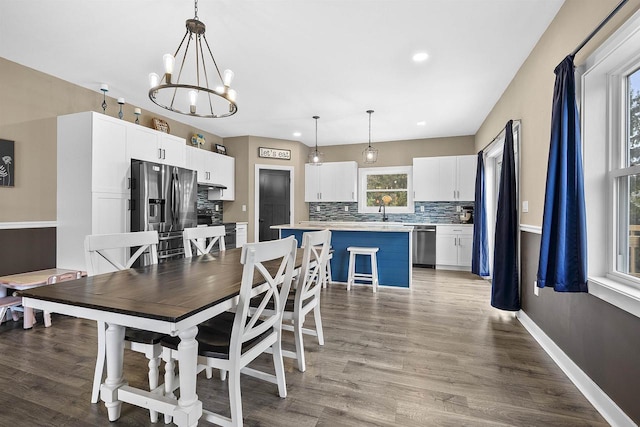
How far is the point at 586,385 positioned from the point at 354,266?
9.21 ft

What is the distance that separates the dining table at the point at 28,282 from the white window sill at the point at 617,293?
438 centimetres

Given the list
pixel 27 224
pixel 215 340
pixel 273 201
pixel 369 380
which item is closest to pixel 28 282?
pixel 27 224

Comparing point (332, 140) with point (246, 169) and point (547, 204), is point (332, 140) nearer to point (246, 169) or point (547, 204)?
point (246, 169)

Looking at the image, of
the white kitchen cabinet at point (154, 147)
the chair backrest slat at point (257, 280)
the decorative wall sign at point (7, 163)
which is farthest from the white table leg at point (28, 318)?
the chair backrest slat at point (257, 280)

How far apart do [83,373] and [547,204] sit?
336cm

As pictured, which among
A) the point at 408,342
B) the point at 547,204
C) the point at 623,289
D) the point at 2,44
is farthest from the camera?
the point at 2,44

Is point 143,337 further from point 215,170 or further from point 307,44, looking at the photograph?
point 215,170

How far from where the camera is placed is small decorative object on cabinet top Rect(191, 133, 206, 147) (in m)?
5.38

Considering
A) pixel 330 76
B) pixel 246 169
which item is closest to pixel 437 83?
pixel 330 76

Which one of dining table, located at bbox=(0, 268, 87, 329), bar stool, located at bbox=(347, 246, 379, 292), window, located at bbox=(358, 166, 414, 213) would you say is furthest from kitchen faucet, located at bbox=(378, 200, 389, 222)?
dining table, located at bbox=(0, 268, 87, 329)

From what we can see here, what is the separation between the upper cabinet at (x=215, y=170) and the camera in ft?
17.1

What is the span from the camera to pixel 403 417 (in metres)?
1.64

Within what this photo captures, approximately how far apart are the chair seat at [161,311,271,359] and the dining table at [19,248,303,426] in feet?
0.42

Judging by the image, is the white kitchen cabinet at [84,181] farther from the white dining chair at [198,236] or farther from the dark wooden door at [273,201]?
the dark wooden door at [273,201]
